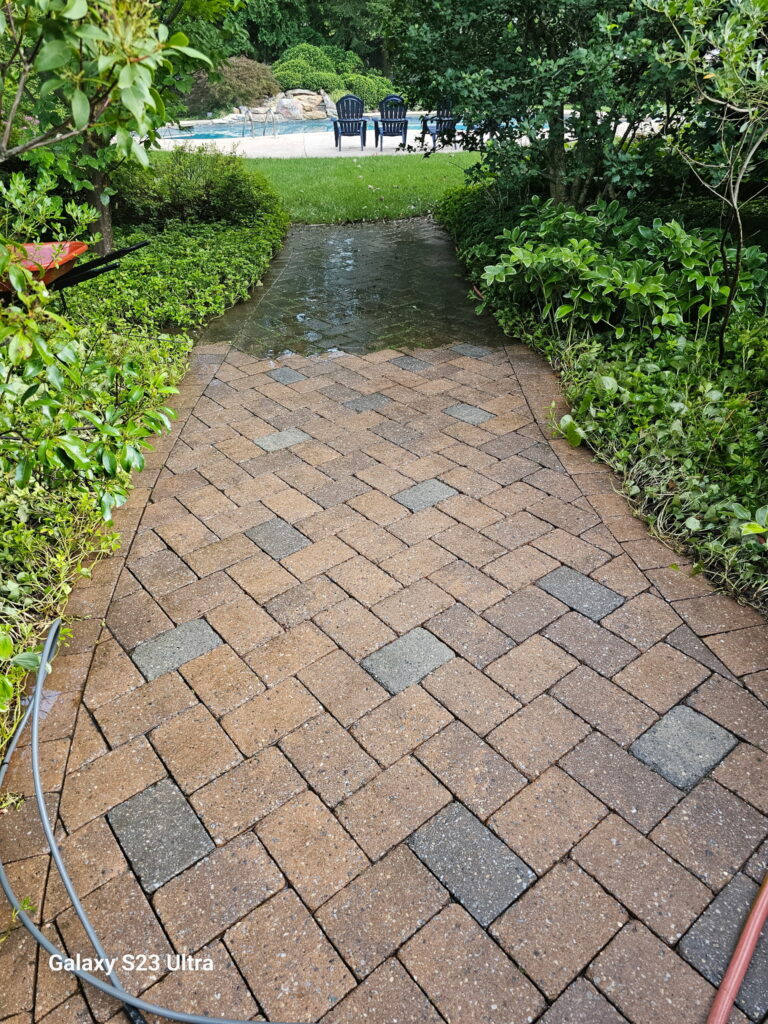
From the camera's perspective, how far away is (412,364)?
4754mm

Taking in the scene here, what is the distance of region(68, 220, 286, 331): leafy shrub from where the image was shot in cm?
496

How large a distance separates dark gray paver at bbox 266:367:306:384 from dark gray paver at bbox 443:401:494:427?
42.2 inches

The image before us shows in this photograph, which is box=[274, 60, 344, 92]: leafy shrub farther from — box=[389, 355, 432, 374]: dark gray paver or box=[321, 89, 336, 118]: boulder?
box=[389, 355, 432, 374]: dark gray paver

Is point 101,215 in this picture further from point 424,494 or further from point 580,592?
point 580,592

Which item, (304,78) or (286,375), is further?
(304,78)

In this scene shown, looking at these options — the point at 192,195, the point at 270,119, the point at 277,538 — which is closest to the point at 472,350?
the point at 277,538

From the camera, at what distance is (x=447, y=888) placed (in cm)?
175

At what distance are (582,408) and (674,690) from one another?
6.26 feet

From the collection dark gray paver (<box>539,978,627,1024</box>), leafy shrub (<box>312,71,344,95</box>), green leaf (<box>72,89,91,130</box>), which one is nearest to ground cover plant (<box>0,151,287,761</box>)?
green leaf (<box>72,89,91,130</box>)

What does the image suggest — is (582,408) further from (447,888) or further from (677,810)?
(447,888)

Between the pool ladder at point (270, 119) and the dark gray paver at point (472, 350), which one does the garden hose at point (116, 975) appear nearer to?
the dark gray paver at point (472, 350)

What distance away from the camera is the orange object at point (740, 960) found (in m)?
1.49

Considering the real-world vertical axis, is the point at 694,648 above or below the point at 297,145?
below

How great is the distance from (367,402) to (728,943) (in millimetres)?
3243
